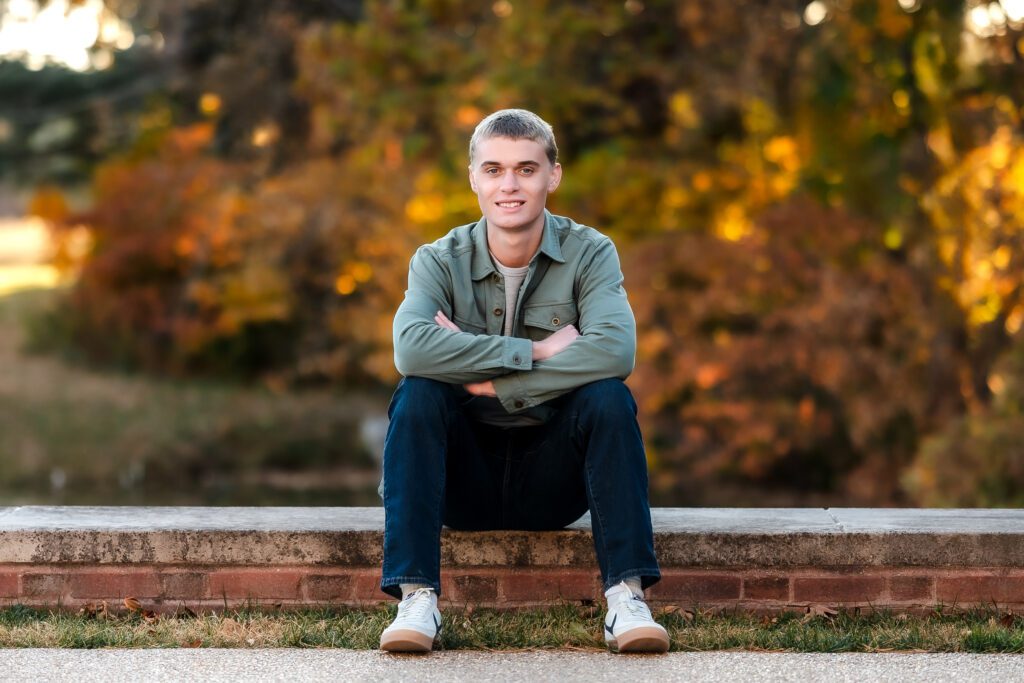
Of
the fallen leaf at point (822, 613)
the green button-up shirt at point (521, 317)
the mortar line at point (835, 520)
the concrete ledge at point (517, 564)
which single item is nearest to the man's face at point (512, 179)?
the green button-up shirt at point (521, 317)

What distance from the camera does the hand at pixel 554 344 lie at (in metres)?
3.83

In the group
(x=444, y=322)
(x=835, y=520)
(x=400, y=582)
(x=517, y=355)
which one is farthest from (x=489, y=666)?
(x=835, y=520)

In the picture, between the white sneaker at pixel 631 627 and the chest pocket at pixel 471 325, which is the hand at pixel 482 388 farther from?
the white sneaker at pixel 631 627

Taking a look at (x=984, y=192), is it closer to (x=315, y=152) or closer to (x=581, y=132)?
(x=581, y=132)

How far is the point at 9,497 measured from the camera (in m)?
14.2

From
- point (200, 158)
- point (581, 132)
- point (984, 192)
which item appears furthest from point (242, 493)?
point (984, 192)

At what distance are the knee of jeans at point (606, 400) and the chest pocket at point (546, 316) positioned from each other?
28 centimetres

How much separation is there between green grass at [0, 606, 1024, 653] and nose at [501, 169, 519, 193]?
1.22 metres

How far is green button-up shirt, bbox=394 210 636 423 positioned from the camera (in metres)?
3.76

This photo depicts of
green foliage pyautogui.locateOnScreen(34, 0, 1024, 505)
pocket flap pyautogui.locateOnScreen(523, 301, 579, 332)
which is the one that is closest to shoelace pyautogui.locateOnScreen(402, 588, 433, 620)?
pocket flap pyautogui.locateOnScreen(523, 301, 579, 332)

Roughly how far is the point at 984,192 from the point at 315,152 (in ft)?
29.4

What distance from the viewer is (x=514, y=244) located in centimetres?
396

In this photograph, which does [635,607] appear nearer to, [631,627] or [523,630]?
[631,627]

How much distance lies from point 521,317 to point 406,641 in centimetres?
101
